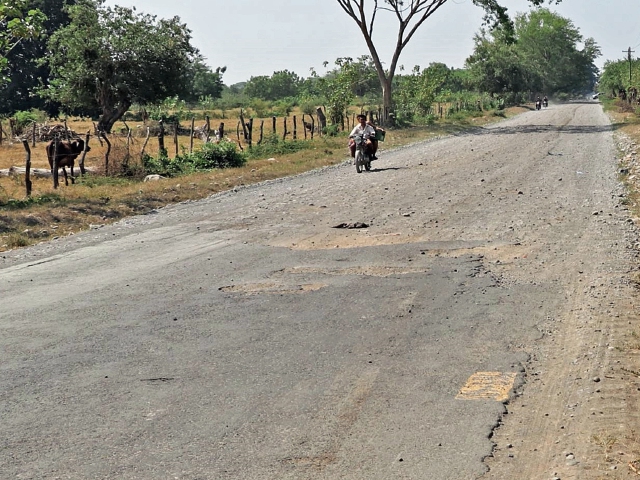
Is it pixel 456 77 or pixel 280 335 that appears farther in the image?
pixel 456 77

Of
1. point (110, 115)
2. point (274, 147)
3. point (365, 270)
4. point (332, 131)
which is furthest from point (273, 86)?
point (365, 270)

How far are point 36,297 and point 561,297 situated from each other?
5452 mm

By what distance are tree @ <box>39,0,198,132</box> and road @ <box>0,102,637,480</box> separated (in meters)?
34.8

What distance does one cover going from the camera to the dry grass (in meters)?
15.2

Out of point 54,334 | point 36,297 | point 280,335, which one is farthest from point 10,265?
point 280,335

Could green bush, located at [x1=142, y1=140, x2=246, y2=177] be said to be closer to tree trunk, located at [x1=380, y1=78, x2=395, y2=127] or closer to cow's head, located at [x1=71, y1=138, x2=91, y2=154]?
cow's head, located at [x1=71, y1=138, x2=91, y2=154]

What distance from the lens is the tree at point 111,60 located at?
4688 cm

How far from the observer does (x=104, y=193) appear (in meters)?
19.4

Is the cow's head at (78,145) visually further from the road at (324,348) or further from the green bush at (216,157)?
the road at (324,348)

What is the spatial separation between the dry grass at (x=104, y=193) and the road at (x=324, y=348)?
4.53 ft

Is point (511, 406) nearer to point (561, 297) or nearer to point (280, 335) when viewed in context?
point (280, 335)

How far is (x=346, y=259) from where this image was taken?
36.2 feet

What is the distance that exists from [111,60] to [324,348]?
42.7 meters

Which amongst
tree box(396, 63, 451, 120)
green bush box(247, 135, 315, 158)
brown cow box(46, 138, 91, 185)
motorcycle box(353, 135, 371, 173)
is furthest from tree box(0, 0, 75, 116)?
motorcycle box(353, 135, 371, 173)
